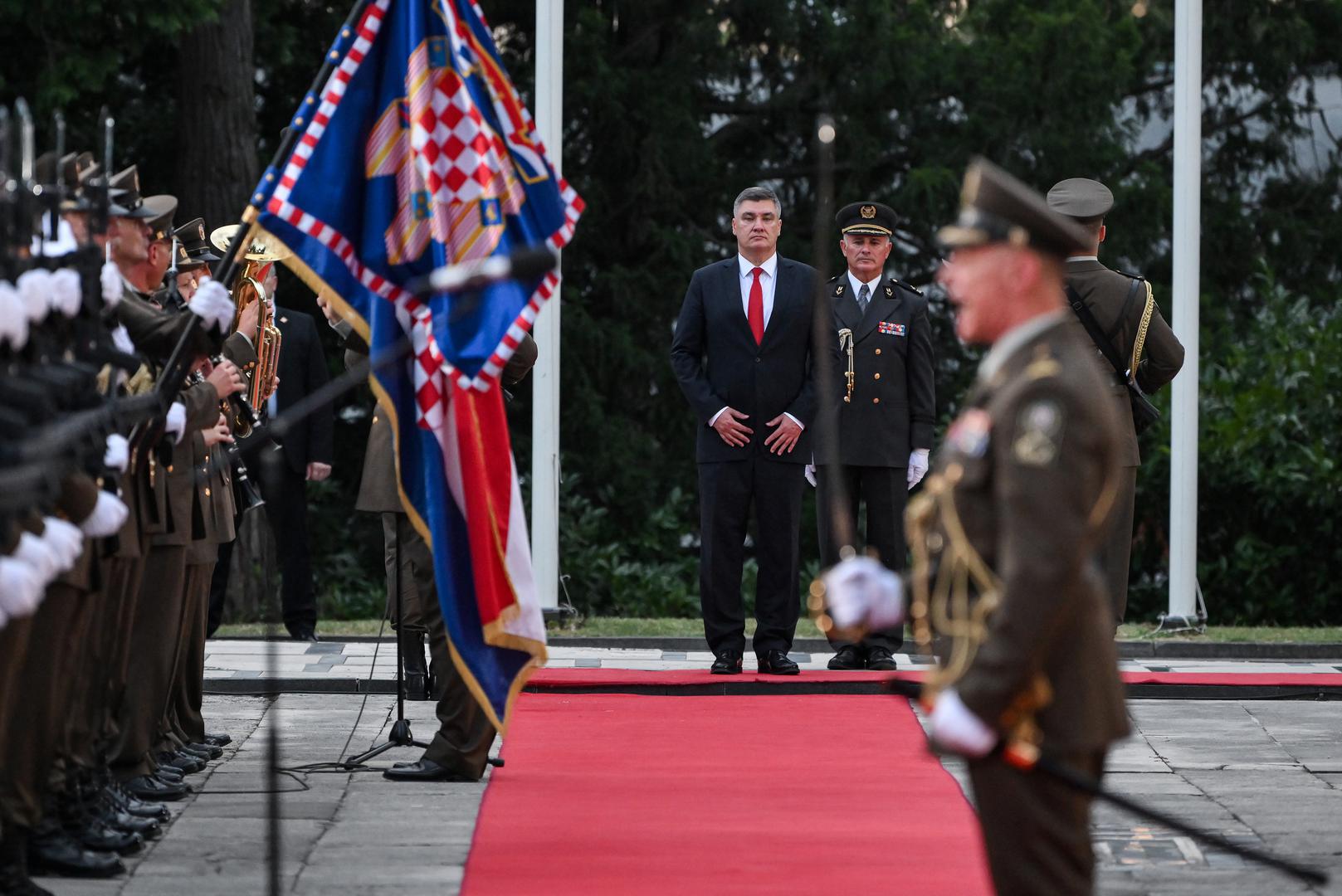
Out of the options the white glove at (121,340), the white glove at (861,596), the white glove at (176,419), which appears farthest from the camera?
the white glove at (176,419)

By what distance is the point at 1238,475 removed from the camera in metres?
17.0

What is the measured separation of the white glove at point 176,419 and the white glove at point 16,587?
2.11 metres

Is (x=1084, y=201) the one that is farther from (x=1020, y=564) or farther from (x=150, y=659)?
(x=1020, y=564)

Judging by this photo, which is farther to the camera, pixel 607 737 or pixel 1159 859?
pixel 607 737

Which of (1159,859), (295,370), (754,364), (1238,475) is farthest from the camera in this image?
(1238,475)

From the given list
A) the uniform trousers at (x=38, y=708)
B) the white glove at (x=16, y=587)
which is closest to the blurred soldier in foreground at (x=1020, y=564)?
the white glove at (x=16, y=587)

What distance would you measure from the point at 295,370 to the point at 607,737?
460 cm

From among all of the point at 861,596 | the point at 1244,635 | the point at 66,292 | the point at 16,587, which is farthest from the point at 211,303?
the point at 1244,635

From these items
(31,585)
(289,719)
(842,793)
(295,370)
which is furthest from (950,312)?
(31,585)

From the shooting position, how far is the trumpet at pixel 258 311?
9.48m

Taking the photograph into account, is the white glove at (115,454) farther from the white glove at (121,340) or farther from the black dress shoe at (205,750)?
the black dress shoe at (205,750)

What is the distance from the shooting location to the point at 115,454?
629 cm

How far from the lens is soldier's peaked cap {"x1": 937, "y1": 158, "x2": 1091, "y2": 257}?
448 centimetres

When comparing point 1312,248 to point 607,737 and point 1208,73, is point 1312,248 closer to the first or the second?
point 1208,73
